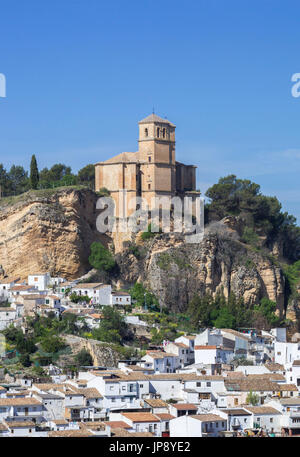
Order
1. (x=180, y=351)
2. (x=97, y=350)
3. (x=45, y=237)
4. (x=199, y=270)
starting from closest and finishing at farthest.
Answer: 1. (x=97, y=350)
2. (x=180, y=351)
3. (x=45, y=237)
4. (x=199, y=270)

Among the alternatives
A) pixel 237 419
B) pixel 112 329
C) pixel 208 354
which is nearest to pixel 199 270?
pixel 112 329

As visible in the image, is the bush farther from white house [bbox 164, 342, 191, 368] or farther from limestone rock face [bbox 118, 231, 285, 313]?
white house [bbox 164, 342, 191, 368]

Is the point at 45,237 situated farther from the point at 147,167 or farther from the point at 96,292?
the point at 147,167

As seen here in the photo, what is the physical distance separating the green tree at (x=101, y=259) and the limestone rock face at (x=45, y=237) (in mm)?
552

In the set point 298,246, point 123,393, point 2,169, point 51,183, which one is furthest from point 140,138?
point 123,393

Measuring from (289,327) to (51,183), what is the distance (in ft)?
50.4

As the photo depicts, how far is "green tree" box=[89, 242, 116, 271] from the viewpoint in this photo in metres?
50.5

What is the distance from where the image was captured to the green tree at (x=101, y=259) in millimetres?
50469

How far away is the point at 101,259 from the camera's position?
50.7m

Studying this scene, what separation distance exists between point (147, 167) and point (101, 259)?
5.85m

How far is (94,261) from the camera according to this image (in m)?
50.8

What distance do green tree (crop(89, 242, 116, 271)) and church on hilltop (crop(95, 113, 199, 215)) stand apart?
3.01 m

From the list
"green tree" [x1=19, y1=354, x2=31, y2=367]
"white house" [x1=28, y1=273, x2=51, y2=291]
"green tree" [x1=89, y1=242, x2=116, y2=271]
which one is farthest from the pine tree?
"green tree" [x1=19, y1=354, x2=31, y2=367]

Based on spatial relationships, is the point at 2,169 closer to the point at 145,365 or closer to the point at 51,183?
the point at 51,183
